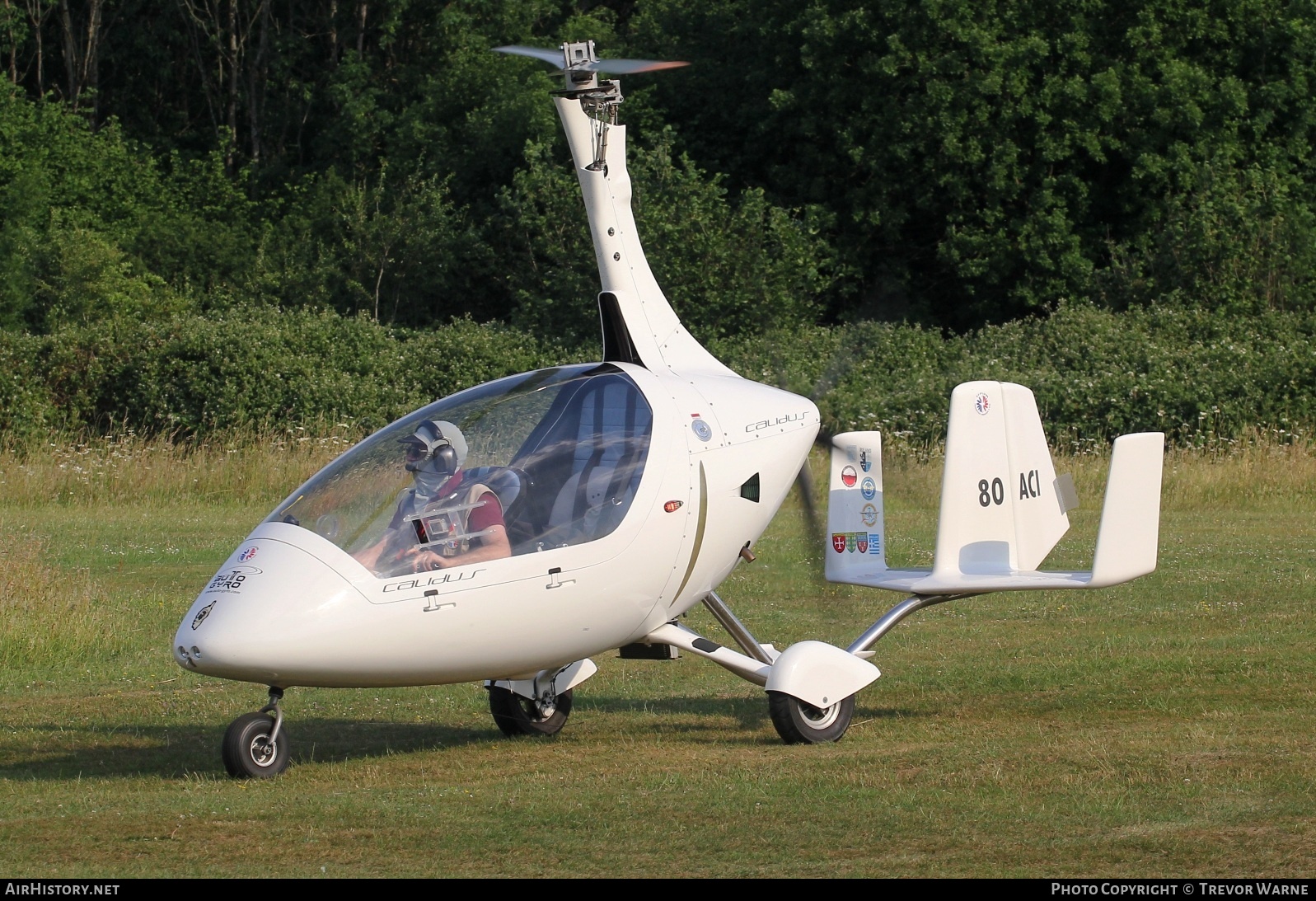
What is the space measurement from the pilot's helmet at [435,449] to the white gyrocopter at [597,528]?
A: 0.5 inches

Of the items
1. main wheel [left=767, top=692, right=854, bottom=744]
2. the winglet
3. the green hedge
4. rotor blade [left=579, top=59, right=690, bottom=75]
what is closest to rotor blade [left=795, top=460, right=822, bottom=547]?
main wheel [left=767, top=692, right=854, bottom=744]

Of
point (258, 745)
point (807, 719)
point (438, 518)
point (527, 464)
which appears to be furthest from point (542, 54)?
point (258, 745)

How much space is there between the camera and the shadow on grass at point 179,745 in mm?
8312

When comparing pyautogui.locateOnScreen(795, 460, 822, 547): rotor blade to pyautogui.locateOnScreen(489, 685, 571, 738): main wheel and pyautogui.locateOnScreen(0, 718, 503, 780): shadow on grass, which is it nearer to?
pyautogui.locateOnScreen(489, 685, 571, 738): main wheel

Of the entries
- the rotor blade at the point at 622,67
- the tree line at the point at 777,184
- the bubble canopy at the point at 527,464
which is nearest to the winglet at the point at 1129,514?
the bubble canopy at the point at 527,464

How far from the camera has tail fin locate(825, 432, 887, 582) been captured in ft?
31.6

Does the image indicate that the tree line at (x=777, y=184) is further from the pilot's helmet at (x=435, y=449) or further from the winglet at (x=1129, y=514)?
the pilot's helmet at (x=435, y=449)

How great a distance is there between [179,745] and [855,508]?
13.4 ft

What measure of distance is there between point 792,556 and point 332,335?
14878mm

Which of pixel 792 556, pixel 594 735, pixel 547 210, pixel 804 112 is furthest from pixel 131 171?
pixel 594 735

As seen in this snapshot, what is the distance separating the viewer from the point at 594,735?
30.1 ft

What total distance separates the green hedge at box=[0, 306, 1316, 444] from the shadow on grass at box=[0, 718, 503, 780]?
53.6 feet

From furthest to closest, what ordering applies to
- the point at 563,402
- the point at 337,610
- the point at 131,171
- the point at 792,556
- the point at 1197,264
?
the point at 131,171, the point at 1197,264, the point at 792,556, the point at 563,402, the point at 337,610

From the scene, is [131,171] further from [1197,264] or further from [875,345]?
[1197,264]
